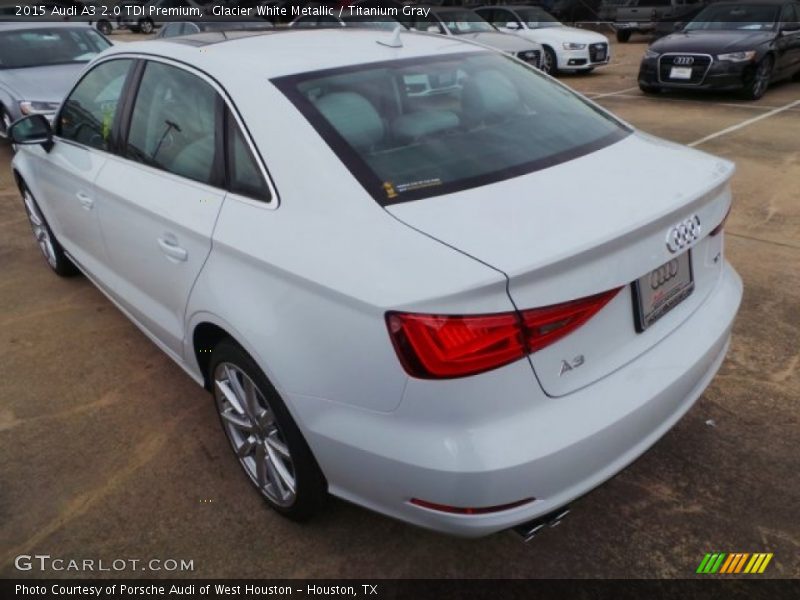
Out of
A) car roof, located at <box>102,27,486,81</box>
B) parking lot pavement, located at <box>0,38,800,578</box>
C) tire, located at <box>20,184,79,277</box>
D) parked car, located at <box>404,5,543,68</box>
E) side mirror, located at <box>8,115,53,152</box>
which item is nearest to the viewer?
parking lot pavement, located at <box>0,38,800,578</box>

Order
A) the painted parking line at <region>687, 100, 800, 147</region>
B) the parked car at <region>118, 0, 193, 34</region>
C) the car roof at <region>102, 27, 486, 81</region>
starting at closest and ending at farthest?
1. the car roof at <region>102, 27, 486, 81</region>
2. the painted parking line at <region>687, 100, 800, 147</region>
3. the parked car at <region>118, 0, 193, 34</region>

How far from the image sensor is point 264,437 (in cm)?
225

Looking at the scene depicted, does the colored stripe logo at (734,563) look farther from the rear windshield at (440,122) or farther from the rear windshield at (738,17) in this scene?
the rear windshield at (738,17)

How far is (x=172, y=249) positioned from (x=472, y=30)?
37.5ft

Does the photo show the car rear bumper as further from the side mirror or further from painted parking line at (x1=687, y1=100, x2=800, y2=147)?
painted parking line at (x1=687, y1=100, x2=800, y2=147)

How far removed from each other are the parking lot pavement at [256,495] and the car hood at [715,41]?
7.42 m

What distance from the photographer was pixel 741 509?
2.29 meters

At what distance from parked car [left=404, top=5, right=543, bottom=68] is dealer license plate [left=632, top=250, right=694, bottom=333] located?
10215mm

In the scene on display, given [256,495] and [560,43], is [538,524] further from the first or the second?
[560,43]

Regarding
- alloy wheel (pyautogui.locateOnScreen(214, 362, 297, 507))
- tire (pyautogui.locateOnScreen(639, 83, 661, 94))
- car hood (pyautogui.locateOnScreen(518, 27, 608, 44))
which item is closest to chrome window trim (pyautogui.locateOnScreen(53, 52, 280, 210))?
alloy wheel (pyautogui.locateOnScreen(214, 362, 297, 507))

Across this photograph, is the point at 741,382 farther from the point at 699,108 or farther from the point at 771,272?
the point at 699,108

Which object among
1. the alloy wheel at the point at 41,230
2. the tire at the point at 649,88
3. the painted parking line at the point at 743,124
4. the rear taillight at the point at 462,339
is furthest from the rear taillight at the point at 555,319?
the tire at the point at 649,88

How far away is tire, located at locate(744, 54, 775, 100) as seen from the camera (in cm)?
975

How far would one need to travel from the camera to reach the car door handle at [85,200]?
10.1 ft
